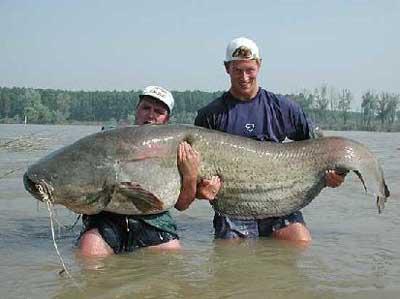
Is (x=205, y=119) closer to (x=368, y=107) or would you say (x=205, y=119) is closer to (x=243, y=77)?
(x=243, y=77)

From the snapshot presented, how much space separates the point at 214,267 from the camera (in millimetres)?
4598

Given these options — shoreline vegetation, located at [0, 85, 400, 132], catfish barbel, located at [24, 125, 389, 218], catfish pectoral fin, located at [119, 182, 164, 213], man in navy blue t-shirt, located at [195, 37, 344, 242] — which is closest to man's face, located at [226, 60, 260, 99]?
man in navy blue t-shirt, located at [195, 37, 344, 242]

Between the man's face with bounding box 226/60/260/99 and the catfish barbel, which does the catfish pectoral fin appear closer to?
the catfish barbel

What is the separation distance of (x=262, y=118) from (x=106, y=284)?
2.38 metres

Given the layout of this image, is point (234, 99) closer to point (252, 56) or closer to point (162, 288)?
point (252, 56)

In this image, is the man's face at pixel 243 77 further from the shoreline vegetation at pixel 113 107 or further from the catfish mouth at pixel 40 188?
the shoreline vegetation at pixel 113 107

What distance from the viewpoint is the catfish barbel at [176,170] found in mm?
4383

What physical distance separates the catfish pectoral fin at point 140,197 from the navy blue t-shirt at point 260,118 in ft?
4.20

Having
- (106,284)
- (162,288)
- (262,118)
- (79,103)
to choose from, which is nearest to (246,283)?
(162,288)

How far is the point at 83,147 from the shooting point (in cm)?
449

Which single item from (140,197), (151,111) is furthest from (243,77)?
(140,197)

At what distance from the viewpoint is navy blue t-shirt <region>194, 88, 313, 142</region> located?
552 cm

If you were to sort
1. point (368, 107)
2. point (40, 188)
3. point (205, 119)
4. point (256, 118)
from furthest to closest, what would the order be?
point (368, 107), point (205, 119), point (256, 118), point (40, 188)

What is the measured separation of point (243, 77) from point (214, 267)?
1.86 meters
